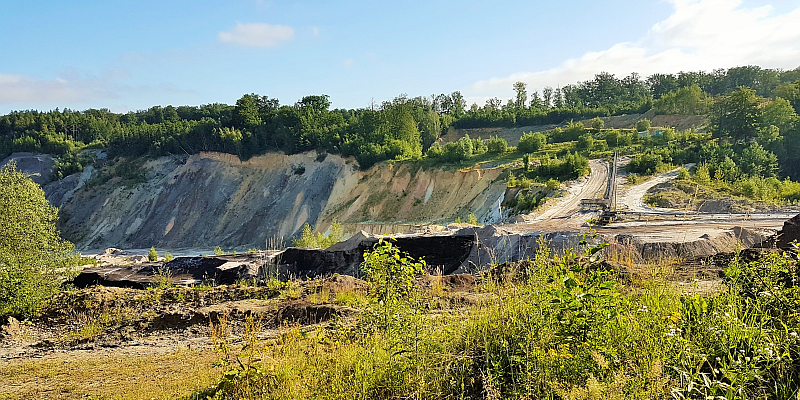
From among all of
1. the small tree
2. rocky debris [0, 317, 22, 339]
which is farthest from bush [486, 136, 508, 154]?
rocky debris [0, 317, 22, 339]

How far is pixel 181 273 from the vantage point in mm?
28234

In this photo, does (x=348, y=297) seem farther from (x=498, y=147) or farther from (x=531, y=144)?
(x=531, y=144)

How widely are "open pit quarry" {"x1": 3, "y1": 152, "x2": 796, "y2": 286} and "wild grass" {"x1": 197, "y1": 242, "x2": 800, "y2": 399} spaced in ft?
49.2

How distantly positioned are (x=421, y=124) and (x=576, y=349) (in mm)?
72867

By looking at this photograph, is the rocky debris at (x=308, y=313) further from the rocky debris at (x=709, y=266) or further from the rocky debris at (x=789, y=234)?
the rocky debris at (x=789, y=234)

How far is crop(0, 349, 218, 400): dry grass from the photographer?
786 cm

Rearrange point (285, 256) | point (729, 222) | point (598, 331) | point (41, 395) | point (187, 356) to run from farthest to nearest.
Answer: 1. point (285, 256)
2. point (729, 222)
3. point (187, 356)
4. point (41, 395)
5. point (598, 331)

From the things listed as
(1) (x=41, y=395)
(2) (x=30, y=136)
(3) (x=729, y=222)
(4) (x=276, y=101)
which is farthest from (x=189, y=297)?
(2) (x=30, y=136)

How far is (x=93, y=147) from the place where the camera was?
78.6m

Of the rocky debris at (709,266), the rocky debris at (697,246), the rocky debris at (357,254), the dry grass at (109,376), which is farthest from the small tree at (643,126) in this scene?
the dry grass at (109,376)

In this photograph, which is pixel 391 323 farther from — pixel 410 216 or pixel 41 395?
pixel 410 216

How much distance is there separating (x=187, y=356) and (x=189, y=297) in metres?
7.66

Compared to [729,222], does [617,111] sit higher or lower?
higher

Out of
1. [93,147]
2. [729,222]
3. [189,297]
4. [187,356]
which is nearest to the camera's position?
[187,356]
